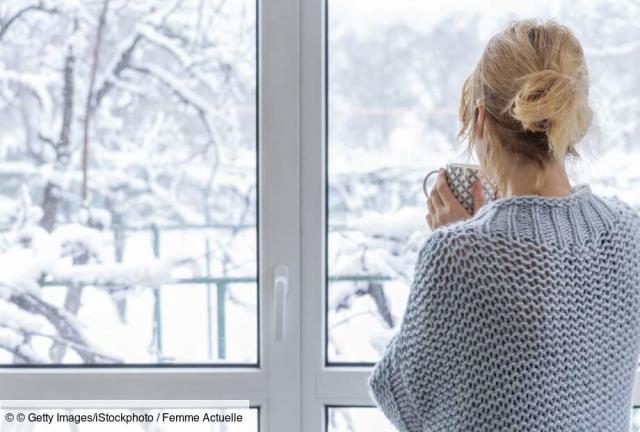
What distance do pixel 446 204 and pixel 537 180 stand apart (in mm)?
187

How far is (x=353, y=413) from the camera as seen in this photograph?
150 centimetres

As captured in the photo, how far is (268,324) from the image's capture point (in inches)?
57.4

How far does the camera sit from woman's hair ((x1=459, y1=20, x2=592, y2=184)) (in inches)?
33.1

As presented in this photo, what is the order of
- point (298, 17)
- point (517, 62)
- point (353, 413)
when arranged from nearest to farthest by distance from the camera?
point (517, 62) < point (298, 17) < point (353, 413)

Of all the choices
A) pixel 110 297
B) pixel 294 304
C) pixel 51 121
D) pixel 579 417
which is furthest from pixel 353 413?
pixel 51 121

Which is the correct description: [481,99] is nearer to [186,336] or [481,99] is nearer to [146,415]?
[186,336]

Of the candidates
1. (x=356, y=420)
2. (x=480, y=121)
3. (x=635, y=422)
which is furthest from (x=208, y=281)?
(x=635, y=422)

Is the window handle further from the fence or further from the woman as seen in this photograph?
the woman

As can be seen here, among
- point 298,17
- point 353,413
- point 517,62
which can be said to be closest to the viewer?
point 517,62

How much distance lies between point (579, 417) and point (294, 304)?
67 centimetres

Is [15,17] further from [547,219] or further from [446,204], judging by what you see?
[547,219]

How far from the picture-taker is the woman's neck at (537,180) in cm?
89

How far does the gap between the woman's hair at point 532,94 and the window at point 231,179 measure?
21.9 inches

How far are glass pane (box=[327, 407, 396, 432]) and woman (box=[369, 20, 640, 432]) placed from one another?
1.93 ft
